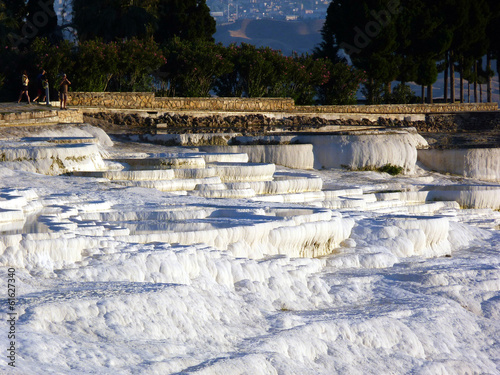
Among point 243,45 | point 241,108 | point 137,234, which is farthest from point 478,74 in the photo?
point 137,234

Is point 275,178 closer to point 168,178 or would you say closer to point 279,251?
point 168,178

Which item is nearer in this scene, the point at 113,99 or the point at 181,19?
the point at 113,99

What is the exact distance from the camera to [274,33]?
14812 centimetres

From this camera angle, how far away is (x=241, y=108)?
2181 centimetres

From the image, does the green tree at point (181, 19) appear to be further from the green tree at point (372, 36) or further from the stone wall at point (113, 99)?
the stone wall at point (113, 99)

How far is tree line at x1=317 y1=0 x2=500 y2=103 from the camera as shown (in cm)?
2705

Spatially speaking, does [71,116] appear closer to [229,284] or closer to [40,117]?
[40,117]

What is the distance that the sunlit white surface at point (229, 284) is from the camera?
5.82 metres

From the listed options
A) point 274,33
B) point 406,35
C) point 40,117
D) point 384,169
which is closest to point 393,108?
point 406,35

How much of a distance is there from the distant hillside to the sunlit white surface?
128149 millimetres

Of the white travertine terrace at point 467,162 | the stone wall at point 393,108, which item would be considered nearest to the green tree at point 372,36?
the stone wall at point 393,108

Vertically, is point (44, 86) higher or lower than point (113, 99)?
higher

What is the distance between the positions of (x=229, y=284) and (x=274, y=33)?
5656 inches

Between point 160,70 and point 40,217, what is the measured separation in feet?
49.9
